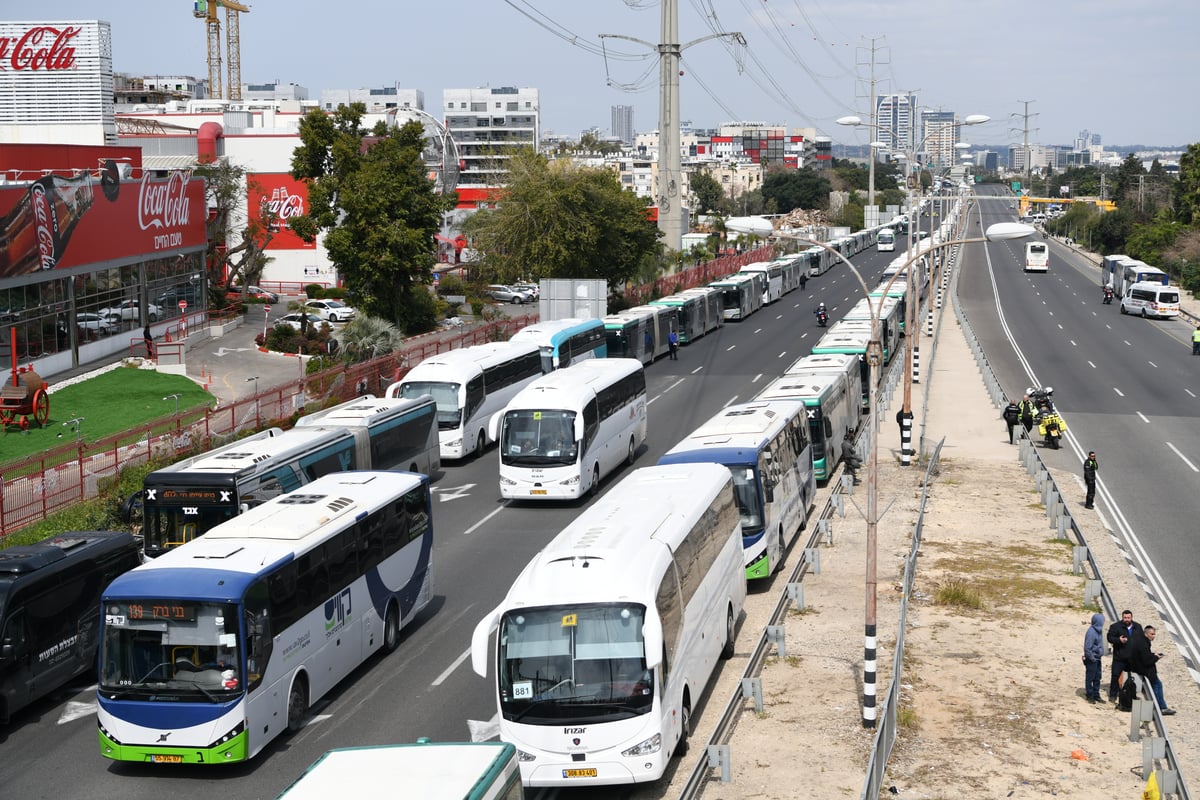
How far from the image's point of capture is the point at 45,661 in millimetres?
18750

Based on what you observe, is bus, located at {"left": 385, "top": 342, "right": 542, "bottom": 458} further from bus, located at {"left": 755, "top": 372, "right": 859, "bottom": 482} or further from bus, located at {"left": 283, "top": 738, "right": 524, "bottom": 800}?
bus, located at {"left": 283, "top": 738, "right": 524, "bottom": 800}

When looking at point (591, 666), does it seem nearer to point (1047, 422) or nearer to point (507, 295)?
point (1047, 422)

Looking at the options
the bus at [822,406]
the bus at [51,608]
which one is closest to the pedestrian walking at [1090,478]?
the bus at [822,406]

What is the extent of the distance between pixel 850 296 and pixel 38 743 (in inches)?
3245

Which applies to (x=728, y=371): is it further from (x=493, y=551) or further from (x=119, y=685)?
(x=119, y=685)

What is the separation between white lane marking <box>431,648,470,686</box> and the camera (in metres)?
19.7

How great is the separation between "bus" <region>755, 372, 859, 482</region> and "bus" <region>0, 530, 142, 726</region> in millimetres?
17903

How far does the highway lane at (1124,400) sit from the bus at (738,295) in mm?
14563

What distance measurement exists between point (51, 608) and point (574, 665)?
9.05 metres

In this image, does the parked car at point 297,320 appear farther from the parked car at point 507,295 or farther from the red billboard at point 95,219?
the parked car at point 507,295

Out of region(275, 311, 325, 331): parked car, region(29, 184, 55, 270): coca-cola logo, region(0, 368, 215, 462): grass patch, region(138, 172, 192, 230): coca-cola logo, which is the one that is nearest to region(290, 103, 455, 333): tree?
region(275, 311, 325, 331): parked car

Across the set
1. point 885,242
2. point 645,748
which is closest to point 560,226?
point 645,748

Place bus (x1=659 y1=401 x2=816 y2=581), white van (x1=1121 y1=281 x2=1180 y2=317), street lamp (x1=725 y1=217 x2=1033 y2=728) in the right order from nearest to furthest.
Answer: street lamp (x1=725 y1=217 x2=1033 y2=728), bus (x1=659 y1=401 x2=816 y2=581), white van (x1=1121 y1=281 x2=1180 y2=317)

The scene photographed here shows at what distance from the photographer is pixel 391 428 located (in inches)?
1216
